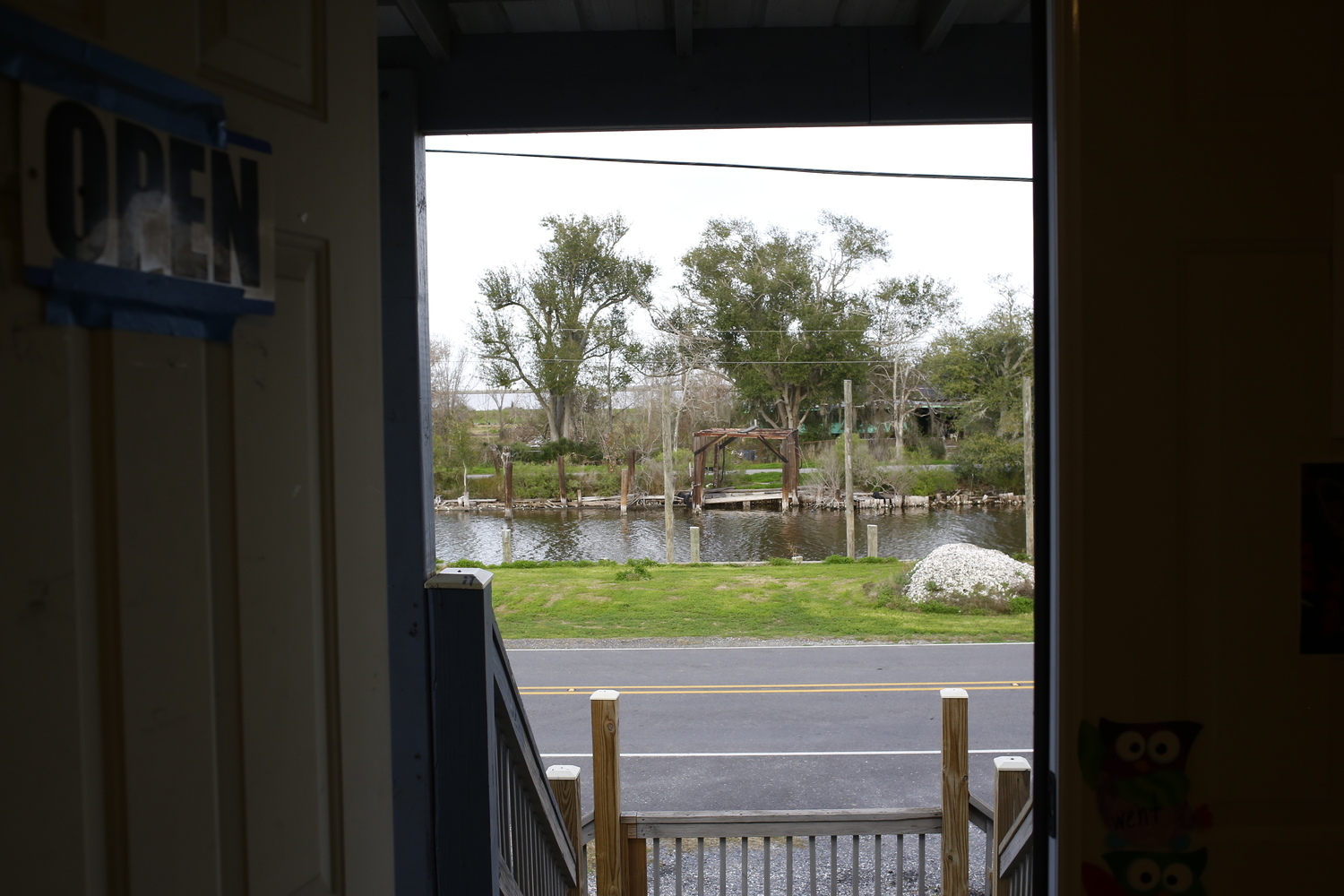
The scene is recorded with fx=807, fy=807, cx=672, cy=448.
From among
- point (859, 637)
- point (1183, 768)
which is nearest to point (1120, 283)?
point (1183, 768)

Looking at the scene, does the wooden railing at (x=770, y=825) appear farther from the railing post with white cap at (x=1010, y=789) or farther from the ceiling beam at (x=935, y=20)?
the ceiling beam at (x=935, y=20)

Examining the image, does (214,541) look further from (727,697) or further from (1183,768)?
(727,697)

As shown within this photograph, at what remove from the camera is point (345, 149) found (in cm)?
91

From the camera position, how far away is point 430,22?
1811 mm

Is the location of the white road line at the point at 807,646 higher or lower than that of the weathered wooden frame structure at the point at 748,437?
lower

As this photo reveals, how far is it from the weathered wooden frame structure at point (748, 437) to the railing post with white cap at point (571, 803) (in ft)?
53.1

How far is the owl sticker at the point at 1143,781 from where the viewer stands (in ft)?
3.04

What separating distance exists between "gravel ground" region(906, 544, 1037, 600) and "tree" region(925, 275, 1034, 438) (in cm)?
577

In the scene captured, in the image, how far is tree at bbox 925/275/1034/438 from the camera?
18594 mm

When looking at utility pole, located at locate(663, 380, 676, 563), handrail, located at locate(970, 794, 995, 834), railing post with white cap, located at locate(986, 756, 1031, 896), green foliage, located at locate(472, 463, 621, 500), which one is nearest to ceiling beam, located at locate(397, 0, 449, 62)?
railing post with white cap, located at locate(986, 756, 1031, 896)

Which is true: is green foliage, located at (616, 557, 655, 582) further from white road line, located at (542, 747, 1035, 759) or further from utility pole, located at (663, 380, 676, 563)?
white road line, located at (542, 747, 1035, 759)

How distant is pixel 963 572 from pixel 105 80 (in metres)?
13.9

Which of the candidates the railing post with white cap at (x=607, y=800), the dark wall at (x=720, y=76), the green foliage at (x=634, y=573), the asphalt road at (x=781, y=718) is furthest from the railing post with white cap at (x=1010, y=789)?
the green foliage at (x=634, y=573)

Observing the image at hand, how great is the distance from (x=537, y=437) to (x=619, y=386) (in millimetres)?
2332
